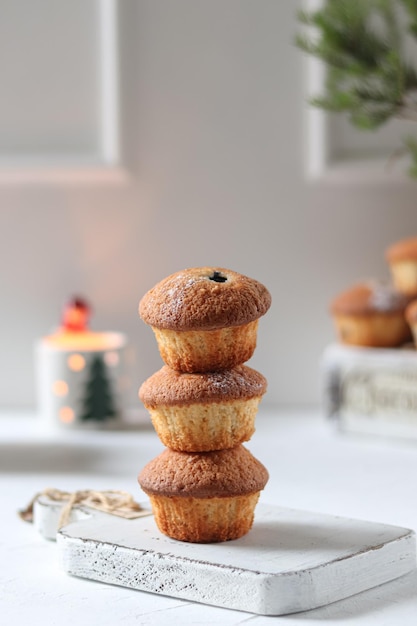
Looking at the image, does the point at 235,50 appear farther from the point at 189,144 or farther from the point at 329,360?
the point at 329,360

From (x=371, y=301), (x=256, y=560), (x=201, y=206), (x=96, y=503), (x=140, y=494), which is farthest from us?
(x=201, y=206)

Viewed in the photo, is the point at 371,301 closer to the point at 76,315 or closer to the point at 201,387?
the point at 76,315

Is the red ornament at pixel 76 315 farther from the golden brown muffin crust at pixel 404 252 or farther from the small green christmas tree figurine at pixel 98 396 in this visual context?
the golden brown muffin crust at pixel 404 252

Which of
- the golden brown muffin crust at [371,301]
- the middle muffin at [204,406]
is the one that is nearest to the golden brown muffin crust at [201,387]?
the middle muffin at [204,406]

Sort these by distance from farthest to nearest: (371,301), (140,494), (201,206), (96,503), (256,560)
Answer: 1. (201,206)
2. (371,301)
3. (140,494)
4. (96,503)
5. (256,560)

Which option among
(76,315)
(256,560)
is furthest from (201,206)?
(256,560)

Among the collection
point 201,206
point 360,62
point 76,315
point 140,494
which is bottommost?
point 140,494

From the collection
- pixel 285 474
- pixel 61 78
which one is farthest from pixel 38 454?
pixel 61 78

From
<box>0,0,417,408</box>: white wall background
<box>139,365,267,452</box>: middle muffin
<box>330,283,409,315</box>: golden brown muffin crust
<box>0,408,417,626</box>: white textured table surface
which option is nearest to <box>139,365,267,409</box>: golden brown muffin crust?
<box>139,365,267,452</box>: middle muffin
